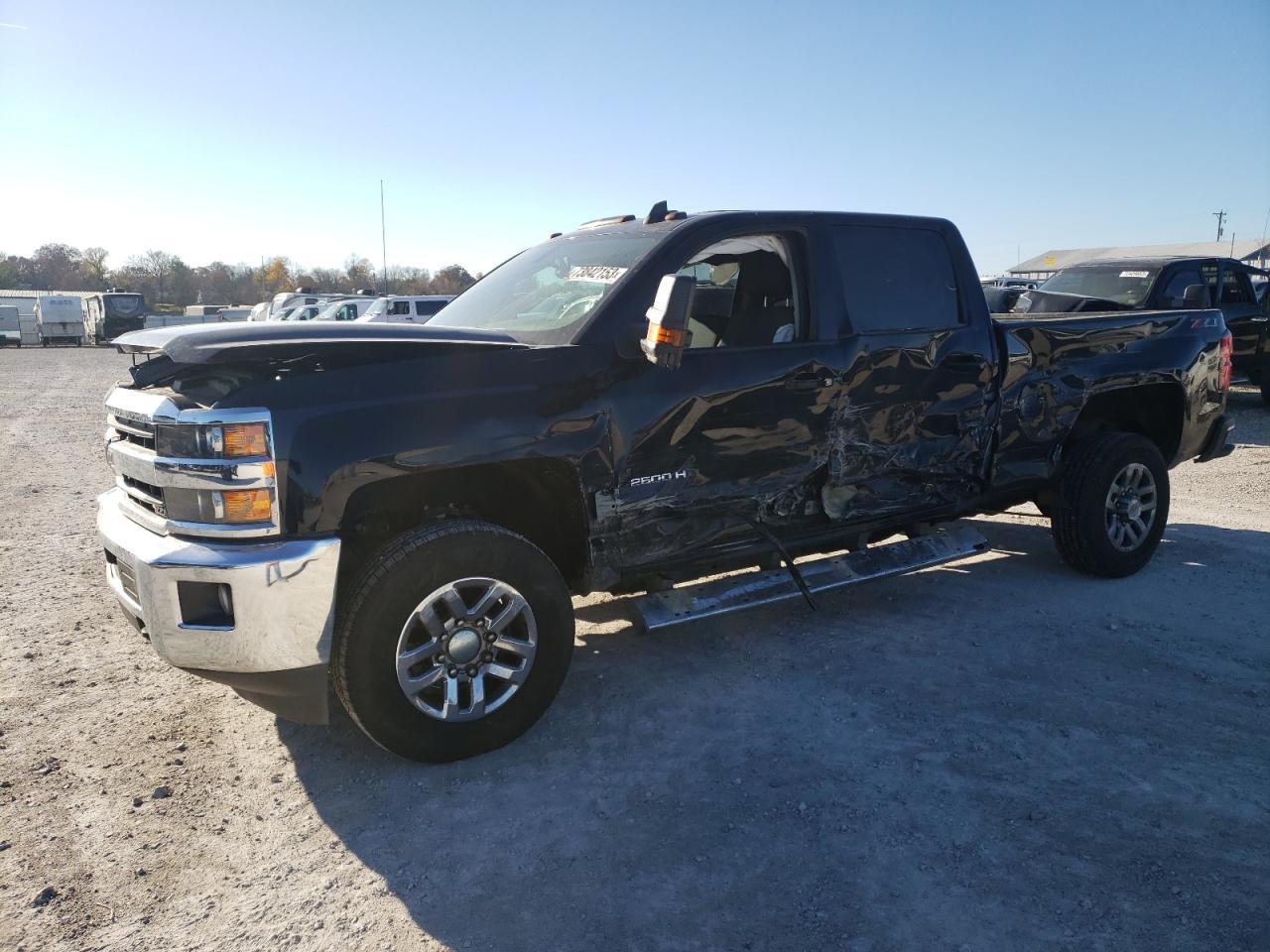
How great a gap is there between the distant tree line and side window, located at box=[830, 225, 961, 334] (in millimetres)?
83099

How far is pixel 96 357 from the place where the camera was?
1256 inches

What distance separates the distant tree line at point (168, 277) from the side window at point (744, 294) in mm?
83006

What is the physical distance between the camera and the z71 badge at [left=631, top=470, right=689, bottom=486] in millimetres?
3652

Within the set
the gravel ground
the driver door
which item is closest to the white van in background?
the gravel ground

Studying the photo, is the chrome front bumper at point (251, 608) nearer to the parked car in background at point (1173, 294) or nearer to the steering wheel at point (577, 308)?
the steering wheel at point (577, 308)

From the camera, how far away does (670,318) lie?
10.9 feet

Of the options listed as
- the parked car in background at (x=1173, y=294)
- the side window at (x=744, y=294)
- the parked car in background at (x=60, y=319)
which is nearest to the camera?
the side window at (x=744, y=294)

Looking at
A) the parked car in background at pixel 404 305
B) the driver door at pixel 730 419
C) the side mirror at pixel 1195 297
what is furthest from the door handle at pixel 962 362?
the parked car in background at pixel 404 305

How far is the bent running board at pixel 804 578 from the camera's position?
3.98 m

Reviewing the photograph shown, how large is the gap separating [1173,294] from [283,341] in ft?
38.9

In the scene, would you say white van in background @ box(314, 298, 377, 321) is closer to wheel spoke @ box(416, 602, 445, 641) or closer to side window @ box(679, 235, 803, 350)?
side window @ box(679, 235, 803, 350)

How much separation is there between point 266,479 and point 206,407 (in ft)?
1.04

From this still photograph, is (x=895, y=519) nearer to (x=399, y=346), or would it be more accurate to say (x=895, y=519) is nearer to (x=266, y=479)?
(x=399, y=346)

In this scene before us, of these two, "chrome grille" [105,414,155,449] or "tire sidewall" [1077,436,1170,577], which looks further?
"tire sidewall" [1077,436,1170,577]
